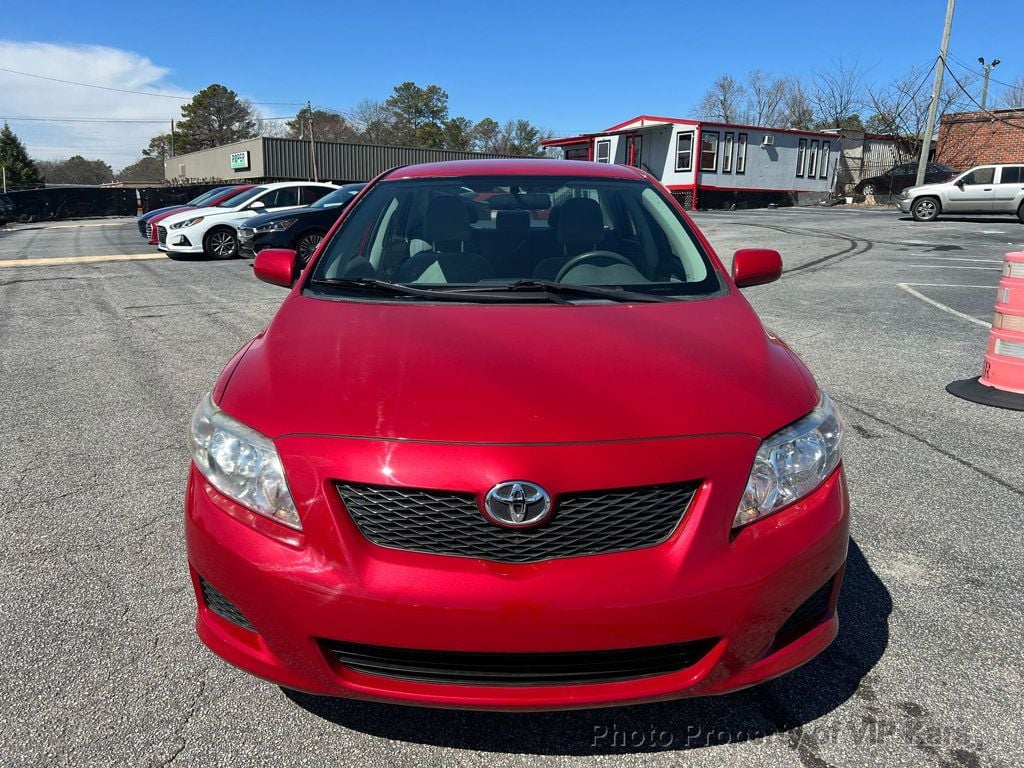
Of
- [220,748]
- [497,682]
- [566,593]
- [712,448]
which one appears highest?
[712,448]

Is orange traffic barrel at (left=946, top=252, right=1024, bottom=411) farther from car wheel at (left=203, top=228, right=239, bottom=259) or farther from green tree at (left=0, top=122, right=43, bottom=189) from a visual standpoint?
green tree at (left=0, top=122, right=43, bottom=189)

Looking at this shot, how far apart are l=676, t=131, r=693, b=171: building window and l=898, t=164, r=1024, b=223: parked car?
11982mm

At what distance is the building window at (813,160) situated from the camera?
36281 mm

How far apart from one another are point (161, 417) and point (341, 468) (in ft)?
11.8

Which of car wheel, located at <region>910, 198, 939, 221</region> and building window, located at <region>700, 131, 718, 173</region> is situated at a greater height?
building window, located at <region>700, 131, 718, 173</region>

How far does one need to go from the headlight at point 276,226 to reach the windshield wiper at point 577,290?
478 inches

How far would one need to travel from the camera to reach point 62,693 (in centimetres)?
222

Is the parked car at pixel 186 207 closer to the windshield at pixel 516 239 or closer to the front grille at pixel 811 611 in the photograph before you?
the windshield at pixel 516 239

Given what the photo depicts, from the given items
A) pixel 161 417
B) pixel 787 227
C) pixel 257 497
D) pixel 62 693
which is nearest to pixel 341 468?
pixel 257 497

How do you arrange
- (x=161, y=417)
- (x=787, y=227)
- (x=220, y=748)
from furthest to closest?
(x=787, y=227) < (x=161, y=417) < (x=220, y=748)

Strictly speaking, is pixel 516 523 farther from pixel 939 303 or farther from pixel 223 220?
pixel 223 220

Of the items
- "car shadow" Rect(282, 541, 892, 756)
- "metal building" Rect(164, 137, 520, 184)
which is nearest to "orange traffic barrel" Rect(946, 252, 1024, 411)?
"car shadow" Rect(282, 541, 892, 756)

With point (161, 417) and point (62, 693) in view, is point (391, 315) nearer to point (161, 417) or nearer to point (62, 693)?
point (62, 693)

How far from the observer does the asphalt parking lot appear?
2.03m
